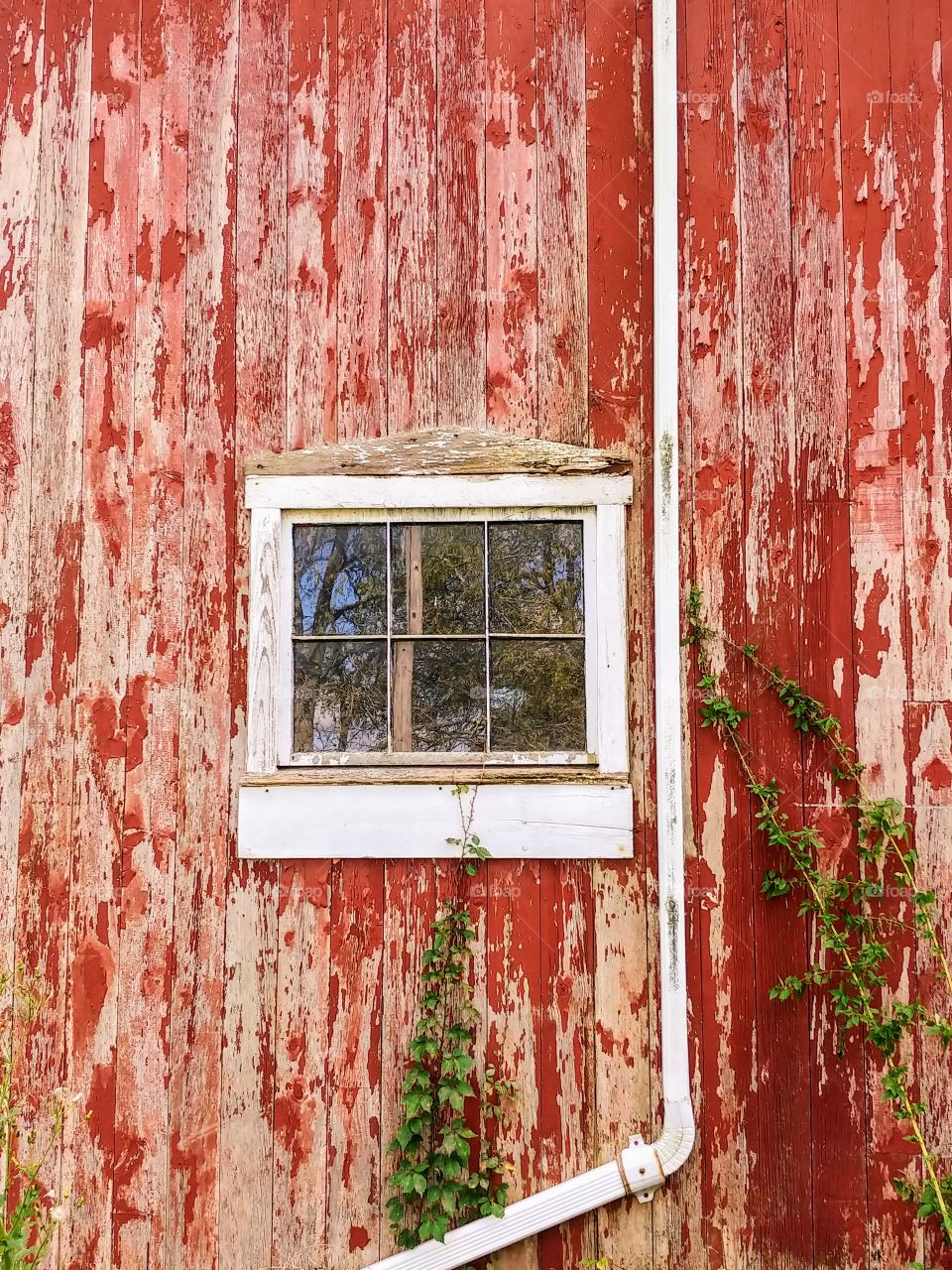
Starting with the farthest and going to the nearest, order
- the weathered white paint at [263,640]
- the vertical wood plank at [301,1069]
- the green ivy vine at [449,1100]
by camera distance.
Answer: the weathered white paint at [263,640] < the vertical wood plank at [301,1069] < the green ivy vine at [449,1100]

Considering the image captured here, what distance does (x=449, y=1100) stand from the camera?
2.53 m

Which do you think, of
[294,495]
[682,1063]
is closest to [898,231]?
[294,495]

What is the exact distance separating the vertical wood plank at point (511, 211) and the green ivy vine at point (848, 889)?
93 cm

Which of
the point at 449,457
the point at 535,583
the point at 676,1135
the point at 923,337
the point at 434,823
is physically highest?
the point at 923,337

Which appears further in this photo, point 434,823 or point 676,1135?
point 434,823

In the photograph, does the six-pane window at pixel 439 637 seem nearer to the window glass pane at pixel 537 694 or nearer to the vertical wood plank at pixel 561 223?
the window glass pane at pixel 537 694

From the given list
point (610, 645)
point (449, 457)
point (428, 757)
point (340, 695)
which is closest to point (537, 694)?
point (610, 645)

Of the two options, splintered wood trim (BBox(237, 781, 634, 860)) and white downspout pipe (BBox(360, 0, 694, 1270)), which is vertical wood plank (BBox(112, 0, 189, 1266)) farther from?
white downspout pipe (BBox(360, 0, 694, 1270))

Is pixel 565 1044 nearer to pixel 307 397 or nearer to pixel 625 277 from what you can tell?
pixel 307 397

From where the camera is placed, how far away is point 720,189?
2773mm

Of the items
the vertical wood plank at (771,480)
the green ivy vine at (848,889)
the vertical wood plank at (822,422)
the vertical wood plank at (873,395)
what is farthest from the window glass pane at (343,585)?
the vertical wood plank at (873,395)

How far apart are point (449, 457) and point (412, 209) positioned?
81 centimetres

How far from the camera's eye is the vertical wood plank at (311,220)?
2.79 meters

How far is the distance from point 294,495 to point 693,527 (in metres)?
1.24
